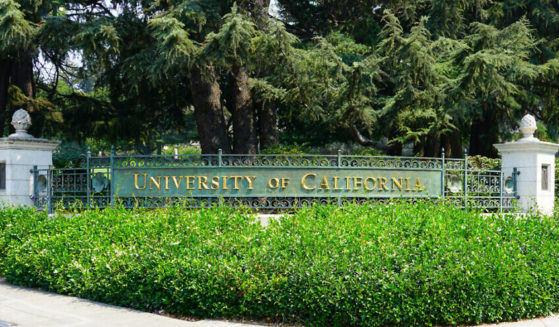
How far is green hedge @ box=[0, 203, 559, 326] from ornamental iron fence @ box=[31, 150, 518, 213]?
2.73 m

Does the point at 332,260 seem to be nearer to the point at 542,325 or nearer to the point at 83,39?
the point at 542,325

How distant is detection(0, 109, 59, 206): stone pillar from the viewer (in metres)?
10.6

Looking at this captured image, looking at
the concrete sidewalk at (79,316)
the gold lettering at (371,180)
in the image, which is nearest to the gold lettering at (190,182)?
the gold lettering at (371,180)

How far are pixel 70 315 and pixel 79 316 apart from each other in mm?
123

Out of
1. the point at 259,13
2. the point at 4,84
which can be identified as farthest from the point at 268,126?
the point at 4,84

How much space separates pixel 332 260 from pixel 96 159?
6.74m

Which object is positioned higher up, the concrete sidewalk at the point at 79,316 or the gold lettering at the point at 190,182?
the gold lettering at the point at 190,182

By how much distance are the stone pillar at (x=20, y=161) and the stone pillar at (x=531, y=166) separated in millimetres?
10165

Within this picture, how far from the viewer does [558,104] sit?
61.9 ft

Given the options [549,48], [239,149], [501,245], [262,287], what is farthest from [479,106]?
[262,287]

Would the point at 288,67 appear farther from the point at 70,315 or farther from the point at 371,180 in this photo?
the point at 70,315

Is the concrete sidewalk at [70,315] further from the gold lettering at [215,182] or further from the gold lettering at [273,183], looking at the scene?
the gold lettering at [273,183]

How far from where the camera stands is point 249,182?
396 inches

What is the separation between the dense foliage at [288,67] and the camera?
11867mm
